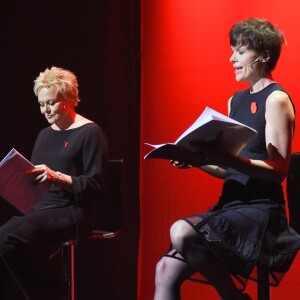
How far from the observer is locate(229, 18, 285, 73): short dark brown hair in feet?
7.54

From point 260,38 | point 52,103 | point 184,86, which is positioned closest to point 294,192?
point 260,38

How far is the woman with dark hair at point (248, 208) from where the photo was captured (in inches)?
82.0

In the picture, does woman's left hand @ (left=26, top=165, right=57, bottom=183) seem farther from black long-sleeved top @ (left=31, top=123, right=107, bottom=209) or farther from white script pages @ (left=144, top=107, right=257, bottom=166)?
white script pages @ (left=144, top=107, right=257, bottom=166)

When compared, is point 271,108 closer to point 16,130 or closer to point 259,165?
point 259,165

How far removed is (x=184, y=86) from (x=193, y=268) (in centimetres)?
156

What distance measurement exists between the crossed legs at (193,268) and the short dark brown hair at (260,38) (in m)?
0.70

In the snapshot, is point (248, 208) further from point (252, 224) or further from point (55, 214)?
point (55, 214)

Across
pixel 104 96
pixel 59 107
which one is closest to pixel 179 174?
pixel 104 96

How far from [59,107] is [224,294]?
1323 millimetres

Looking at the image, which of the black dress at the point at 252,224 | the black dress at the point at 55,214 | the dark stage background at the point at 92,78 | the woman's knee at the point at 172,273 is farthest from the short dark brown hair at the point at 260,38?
the dark stage background at the point at 92,78

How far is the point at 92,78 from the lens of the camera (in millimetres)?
3680

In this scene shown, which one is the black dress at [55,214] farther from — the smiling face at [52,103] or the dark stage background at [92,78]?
the dark stage background at [92,78]

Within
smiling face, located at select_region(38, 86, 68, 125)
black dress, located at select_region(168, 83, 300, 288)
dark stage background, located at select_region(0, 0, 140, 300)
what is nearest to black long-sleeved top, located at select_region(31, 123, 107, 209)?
smiling face, located at select_region(38, 86, 68, 125)

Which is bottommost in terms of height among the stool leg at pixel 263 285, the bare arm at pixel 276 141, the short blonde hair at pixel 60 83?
the stool leg at pixel 263 285
